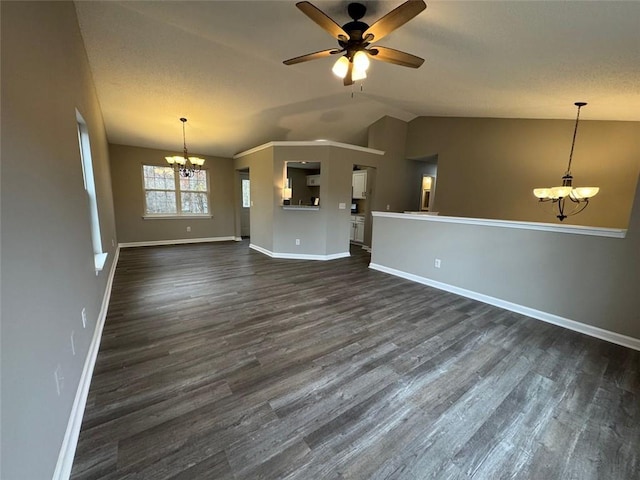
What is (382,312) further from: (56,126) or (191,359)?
(56,126)

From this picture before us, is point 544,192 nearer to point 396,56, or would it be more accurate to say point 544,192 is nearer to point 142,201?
point 396,56

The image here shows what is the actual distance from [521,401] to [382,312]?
1.42m

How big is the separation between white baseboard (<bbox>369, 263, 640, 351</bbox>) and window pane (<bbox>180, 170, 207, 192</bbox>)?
5.88 metres

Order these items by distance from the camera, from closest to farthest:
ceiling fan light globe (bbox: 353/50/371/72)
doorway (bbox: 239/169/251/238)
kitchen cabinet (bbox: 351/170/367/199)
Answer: ceiling fan light globe (bbox: 353/50/371/72) → kitchen cabinet (bbox: 351/170/367/199) → doorway (bbox: 239/169/251/238)

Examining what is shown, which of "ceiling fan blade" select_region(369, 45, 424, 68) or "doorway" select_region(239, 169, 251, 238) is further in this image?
"doorway" select_region(239, 169, 251, 238)

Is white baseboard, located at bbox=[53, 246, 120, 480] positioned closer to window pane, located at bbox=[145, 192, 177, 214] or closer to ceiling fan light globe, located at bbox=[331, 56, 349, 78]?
ceiling fan light globe, located at bbox=[331, 56, 349, 78]

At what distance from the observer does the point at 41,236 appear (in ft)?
3.81

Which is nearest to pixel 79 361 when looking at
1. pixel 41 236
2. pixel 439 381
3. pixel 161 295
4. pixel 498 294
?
pixel 41 236

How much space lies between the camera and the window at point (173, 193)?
6.55 meters

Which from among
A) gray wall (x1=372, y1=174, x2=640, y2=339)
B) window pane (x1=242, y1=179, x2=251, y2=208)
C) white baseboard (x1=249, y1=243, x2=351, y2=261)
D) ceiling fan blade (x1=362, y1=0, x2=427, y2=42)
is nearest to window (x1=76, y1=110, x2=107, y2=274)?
ceiling fan blade (x1=362, y1=0, x2=427, y2=42)

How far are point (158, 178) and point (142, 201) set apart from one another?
708 millimetres

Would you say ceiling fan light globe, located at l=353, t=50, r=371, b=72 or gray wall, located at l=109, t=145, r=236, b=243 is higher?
ceiling fan light globe, located at l=353, t=50, r=371, b=72

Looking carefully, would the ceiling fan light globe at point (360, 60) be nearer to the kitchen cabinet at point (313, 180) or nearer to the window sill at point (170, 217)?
the kitchen cabinet at point (313, 180)

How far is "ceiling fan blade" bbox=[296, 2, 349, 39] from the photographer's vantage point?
1847 mm
